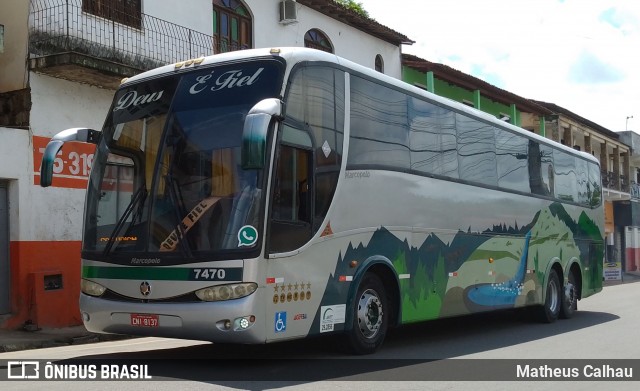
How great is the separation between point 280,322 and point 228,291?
0.70 meters

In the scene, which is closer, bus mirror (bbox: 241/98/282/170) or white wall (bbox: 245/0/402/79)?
bus mirror (bbox: 241/98/282/170)

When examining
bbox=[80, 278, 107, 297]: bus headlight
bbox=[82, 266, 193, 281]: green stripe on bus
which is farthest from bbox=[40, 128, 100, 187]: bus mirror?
bbox=[80, 278, 107, 297]: bus headlight

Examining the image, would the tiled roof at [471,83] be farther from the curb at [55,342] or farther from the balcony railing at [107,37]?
the curb at [55,342]

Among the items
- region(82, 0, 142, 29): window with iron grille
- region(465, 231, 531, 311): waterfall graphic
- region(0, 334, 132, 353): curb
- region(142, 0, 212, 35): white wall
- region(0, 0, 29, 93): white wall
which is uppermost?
region(142, 0, 212, 35): white wall

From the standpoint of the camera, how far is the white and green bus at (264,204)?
25.5 ft

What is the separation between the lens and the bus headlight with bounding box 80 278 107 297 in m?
8.48

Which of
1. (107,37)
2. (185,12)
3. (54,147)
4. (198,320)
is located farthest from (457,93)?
(198,320)

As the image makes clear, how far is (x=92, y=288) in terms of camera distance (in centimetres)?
857

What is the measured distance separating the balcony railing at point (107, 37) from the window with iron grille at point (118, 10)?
11 centimetres

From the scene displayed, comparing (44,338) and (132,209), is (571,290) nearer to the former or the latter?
(44,338)

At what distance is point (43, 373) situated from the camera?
8141mm

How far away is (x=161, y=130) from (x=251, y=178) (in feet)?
4.24

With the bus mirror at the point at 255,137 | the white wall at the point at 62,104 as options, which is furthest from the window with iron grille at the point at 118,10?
the bus mirror at the point at 255,137

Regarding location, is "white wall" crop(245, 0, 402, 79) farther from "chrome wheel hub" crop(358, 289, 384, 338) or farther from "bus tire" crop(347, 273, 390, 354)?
"chrome wheel hub" crop(358, 289, 384, 338)
